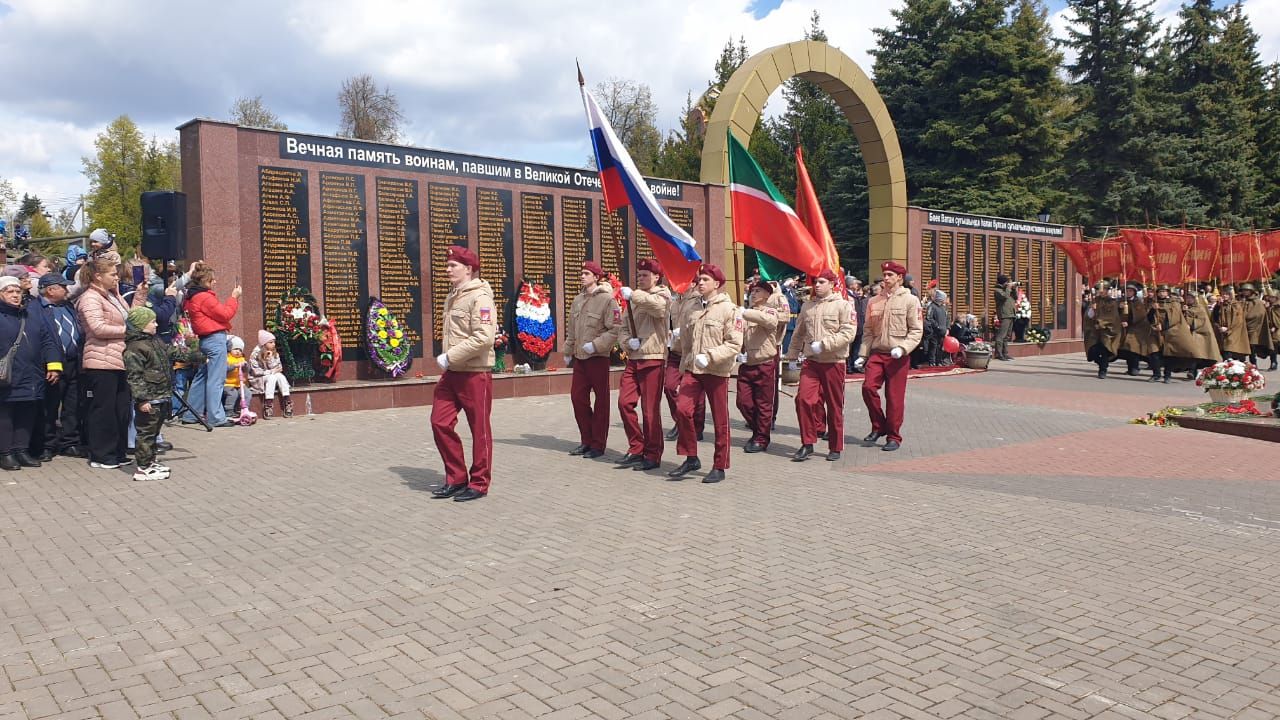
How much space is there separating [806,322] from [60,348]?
6781 millimetres

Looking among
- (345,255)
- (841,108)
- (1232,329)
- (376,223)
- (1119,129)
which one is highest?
(1119,129)

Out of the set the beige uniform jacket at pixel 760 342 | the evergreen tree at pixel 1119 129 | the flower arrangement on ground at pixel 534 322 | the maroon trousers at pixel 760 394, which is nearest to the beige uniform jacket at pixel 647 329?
the beige uniform jacket at pixel 760 342

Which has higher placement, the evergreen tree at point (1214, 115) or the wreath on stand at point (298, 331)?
the evergreen tree at point (1214, 115)

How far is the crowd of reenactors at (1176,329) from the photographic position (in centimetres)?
1723

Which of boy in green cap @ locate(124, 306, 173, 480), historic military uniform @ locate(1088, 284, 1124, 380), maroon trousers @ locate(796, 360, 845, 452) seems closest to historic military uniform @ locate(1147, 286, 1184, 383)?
historic military uniform @ locate(1088, 284, 1124, 380)

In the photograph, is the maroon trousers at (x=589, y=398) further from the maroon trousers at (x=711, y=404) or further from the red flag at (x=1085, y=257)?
the red flag at (x=1085, y=257)

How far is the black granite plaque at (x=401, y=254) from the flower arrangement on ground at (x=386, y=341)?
0.64 ft

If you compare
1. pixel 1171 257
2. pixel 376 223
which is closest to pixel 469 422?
pixel 376 223

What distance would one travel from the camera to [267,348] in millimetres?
11273

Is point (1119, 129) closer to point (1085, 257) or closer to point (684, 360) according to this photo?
point (1085, 257)

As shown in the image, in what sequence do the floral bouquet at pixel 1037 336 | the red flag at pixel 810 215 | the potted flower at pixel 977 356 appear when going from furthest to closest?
the floral bouquet at pixel 1037 336, the potted flower at pixel 977 356, the red flag at pixel 810 215

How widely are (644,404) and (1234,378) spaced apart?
8330mm

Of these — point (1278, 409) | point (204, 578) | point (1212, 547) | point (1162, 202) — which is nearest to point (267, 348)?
point (204, 578)

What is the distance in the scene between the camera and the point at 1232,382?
1217 cm
